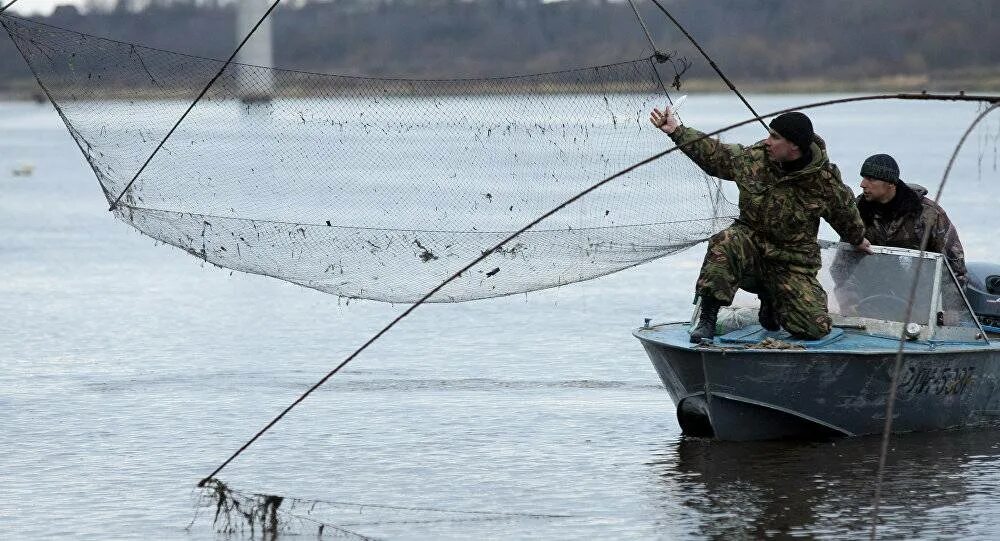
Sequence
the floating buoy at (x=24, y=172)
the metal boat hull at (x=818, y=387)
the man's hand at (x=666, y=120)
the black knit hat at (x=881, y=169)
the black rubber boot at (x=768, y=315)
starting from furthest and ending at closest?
1. the floating buoy at (x=24, y=172)
2. the black knit hat at (x=881, y=169)
3. the black rubber boot at (x=768, y=315)
4. the metal boat hull at (x=818, y=387)
5. the man's hand at (x=666, y=120)

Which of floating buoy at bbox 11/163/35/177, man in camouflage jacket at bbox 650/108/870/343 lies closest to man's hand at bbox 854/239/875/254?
man in camouflage jacket at bbox 650/108/870/343

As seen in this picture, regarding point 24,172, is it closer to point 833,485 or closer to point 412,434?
point 412,434

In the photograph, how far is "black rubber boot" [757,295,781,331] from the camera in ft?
31.8

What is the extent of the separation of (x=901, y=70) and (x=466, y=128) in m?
89.1

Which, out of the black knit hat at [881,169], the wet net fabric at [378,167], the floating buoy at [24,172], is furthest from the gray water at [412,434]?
the floating buoy at [24,172]

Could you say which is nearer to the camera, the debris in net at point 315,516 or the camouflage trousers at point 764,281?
the debris in net at point 315,516

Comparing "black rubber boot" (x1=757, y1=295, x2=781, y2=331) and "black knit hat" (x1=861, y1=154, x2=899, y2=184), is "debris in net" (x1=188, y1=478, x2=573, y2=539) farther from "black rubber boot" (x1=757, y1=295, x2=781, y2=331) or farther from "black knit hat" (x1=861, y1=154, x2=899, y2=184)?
"black knit hat" (x1=861, y1=154, x2=899, y2=184)

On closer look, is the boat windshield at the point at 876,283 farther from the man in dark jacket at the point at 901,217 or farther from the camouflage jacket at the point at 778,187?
the camouflage jacket at the point at 778,187

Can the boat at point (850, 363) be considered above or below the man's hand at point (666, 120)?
below

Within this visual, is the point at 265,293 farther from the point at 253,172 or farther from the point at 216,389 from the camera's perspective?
the point at 253,172

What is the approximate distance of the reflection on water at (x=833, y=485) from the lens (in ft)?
27.3

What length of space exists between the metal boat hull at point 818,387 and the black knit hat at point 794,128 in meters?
1.17

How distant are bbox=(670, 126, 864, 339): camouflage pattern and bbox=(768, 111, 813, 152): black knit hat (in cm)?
18

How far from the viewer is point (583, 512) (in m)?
8.59
